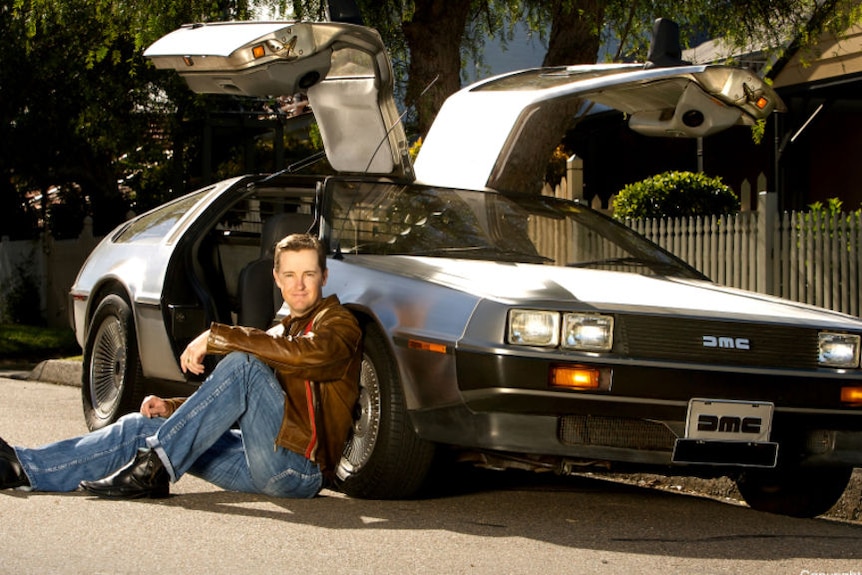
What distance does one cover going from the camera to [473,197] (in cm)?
738

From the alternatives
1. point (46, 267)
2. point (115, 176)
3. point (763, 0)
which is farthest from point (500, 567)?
point (115, 176)

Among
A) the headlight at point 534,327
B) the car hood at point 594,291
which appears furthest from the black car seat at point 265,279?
the headlight at point 534,327

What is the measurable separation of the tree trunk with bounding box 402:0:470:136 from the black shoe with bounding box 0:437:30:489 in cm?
656

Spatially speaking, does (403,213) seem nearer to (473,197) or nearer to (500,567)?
(473,197)

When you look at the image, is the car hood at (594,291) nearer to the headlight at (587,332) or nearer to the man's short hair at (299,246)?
the headlight at (587,332)

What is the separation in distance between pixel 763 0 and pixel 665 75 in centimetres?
550

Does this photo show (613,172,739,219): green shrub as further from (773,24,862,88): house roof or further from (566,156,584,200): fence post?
(773,24,862,88): house roof

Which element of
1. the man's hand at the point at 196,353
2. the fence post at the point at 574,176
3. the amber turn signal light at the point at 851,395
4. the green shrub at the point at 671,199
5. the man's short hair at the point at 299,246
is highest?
the fence post at the point at 574,176

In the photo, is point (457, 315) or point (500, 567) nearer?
point (500, 567)

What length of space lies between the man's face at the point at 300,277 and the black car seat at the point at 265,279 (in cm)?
115

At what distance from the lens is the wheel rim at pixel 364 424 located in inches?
240

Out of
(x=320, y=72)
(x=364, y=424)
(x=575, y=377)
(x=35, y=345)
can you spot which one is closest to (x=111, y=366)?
(x=320, y=72)

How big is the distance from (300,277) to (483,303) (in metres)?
0.85

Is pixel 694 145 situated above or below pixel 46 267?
above
